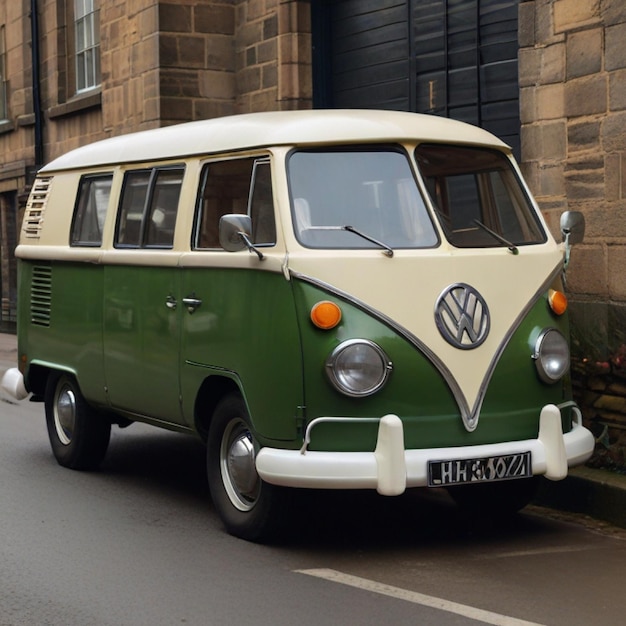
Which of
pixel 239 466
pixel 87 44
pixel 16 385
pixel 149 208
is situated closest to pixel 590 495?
pixel 239 466

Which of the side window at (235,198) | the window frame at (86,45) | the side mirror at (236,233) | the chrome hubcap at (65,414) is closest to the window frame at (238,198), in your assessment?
the side window at (235,198)

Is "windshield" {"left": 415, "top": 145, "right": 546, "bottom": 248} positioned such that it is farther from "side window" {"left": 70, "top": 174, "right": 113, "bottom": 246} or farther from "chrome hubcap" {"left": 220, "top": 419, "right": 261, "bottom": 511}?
"side window" {"left": 70, "top": 174, "right": 113, "bottom": 246}

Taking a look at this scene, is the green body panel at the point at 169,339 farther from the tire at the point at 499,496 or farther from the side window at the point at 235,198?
the tire at the point at 499,496

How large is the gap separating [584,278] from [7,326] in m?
16.4

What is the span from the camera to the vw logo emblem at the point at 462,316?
6.80m

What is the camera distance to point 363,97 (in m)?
14.4

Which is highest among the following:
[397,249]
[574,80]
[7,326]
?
[574,80]

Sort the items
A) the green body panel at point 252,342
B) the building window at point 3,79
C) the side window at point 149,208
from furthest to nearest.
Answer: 1. the building window at point 3,79
2. the side window at point 149,208
3. the green body panel at point 252,342

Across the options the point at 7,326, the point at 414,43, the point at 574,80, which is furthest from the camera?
the point at 7,326

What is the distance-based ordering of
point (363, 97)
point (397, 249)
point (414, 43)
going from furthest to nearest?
point (363, 97)
point (414, 43)
point (397, 249)

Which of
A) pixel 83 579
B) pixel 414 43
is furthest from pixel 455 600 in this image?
pixel 414 43

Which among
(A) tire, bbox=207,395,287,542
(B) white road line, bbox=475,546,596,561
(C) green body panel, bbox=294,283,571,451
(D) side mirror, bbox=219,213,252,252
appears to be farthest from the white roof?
(B) white road line, bbox=475,546,596,561

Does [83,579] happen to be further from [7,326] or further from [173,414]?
[7,326]

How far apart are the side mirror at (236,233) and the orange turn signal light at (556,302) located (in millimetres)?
1562
